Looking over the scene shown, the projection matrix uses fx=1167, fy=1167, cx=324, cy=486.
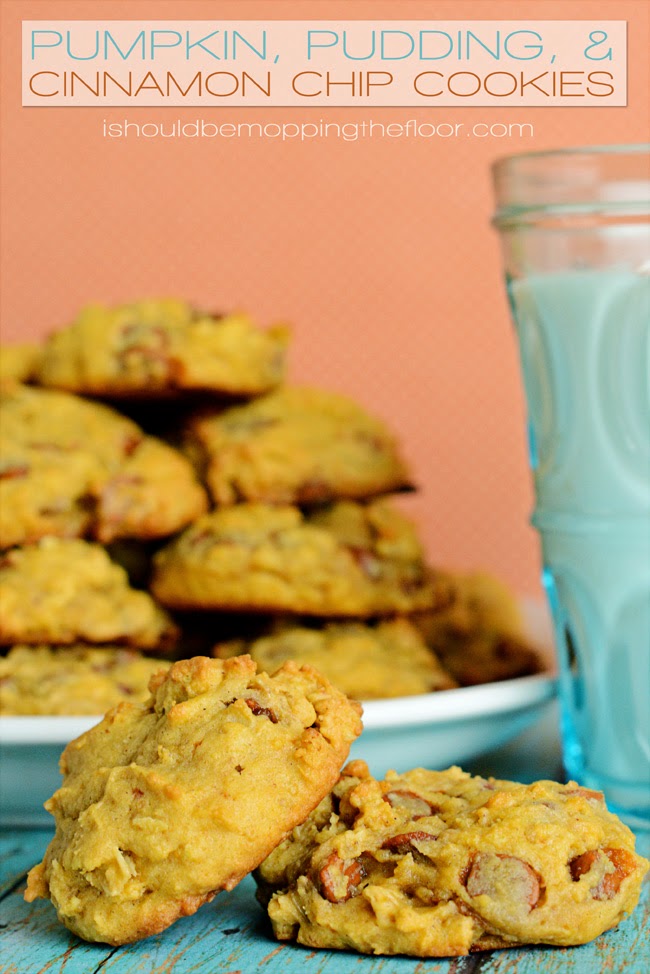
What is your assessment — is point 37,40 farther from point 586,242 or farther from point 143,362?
point 586,242

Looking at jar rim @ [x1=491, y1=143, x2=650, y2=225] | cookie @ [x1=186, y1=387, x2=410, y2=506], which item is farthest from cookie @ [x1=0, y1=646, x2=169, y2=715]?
jar rim @ [x1=491, y1=143, x2=650, y2=225]

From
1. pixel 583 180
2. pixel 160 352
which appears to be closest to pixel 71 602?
pixel 160 352

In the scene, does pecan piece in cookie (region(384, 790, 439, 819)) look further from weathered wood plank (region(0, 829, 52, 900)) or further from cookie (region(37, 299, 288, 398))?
cookie (region(37, 299, 288, 398))

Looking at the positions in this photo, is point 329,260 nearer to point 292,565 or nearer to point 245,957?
point 292,565

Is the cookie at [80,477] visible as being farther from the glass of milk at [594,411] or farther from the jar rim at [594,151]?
the jar rim at [594,151]

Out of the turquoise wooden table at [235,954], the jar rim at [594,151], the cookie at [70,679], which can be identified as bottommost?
the turquoise wooden table at [235,954]

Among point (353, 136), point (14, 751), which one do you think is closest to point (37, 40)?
point (353, 136)

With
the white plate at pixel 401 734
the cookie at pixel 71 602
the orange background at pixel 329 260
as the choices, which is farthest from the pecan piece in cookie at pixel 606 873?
the orange background at pixel 329 260
